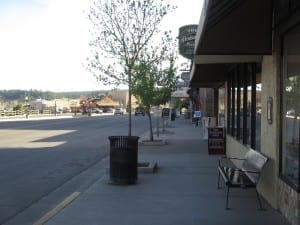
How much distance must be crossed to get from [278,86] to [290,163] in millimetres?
1245

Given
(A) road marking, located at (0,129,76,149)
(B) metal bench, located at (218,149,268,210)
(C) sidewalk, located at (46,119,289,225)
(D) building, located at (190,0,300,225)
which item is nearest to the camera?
(D) building, located at (190,0,300,225)

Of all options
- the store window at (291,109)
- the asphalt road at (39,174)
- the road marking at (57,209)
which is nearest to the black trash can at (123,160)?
the asphalt road at (39,174)

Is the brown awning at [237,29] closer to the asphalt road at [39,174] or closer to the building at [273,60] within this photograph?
the building at [273,60]

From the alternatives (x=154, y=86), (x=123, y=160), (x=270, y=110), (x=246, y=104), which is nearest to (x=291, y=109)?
(x=270, y=110)

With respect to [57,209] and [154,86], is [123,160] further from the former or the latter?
[154,86]

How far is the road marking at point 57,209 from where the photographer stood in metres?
8.13

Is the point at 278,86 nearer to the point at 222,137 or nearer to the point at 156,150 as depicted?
the point at 222,137

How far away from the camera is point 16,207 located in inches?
379

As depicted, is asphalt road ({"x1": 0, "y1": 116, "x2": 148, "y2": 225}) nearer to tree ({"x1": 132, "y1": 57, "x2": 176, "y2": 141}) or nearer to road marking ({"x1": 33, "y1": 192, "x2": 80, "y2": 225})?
road marking ({"x1": 33, "y1": 192, "x2": 80, "y2": 225})

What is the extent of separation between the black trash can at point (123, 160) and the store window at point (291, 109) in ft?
13.5

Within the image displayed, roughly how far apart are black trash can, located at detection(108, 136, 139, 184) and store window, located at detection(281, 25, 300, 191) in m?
4.12

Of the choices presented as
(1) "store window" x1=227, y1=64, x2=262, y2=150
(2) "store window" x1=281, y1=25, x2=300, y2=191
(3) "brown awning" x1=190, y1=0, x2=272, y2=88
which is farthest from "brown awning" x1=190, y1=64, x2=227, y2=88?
(2) "store window" x1=281, y1=25, x2=300, y2=191

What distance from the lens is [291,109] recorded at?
25.7 feet

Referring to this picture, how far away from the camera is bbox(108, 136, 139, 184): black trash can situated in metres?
11.6
